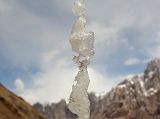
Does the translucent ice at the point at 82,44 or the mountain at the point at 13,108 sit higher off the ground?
the mountain at the point at 13,108

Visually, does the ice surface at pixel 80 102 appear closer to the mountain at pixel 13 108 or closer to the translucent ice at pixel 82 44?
the translucent ice at pixel 82 44

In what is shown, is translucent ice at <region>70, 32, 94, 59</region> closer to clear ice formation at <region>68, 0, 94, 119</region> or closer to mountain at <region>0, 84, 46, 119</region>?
clear ice formation at <region>68, 0, 94, 119</region>

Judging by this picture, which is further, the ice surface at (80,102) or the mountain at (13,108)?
the mountain at (13,108)

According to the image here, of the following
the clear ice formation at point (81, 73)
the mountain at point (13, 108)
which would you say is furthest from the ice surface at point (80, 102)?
the mountain at point (13, 108)

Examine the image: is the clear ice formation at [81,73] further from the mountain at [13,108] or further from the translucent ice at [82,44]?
the mountain at [13,108]

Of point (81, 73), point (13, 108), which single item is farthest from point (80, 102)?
point (13, 108)

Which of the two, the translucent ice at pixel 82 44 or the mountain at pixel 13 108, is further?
the mountain at pixel 13 108

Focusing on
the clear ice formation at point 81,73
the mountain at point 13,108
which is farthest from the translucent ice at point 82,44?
the mountain at point 13,108

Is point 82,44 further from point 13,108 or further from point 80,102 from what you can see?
point 13,108
